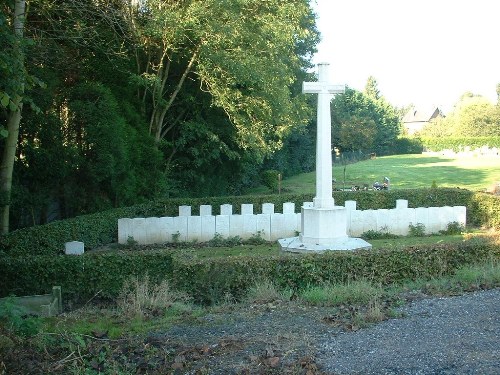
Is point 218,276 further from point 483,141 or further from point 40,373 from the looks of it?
point 483,141

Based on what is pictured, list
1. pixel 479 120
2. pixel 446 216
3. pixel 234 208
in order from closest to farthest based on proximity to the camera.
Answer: pixel 446 216, pixel 234 208, pixel 479 120

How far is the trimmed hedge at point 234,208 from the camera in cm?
1356

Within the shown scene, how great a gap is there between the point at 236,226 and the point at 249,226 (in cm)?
42

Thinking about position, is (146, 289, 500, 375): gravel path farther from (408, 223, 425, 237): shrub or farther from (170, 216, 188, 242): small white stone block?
(408, 223, 425, 237): shrub

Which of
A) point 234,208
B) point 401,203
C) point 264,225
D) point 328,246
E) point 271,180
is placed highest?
point 271,180

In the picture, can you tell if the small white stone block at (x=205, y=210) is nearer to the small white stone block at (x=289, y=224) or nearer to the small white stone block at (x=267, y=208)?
the small white stone block at (x=267, y=208)

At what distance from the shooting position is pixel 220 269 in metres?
9.47

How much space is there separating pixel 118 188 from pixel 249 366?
13.8 meters

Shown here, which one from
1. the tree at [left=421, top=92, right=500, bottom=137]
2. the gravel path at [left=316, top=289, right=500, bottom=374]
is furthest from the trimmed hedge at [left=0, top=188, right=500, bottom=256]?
the tree at [left=421, top=92, right=500, bottom=137]

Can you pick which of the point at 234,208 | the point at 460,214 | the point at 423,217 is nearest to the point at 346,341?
the point at 423,217

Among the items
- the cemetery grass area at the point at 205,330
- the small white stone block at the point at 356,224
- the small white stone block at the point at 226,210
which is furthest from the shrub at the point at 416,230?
the cemetery grass area at the point at 205,330

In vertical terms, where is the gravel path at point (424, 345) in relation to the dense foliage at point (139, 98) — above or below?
below

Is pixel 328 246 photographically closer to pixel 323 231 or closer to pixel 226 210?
pixel 323 231

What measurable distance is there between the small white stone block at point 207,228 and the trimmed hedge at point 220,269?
7022 millimetres
